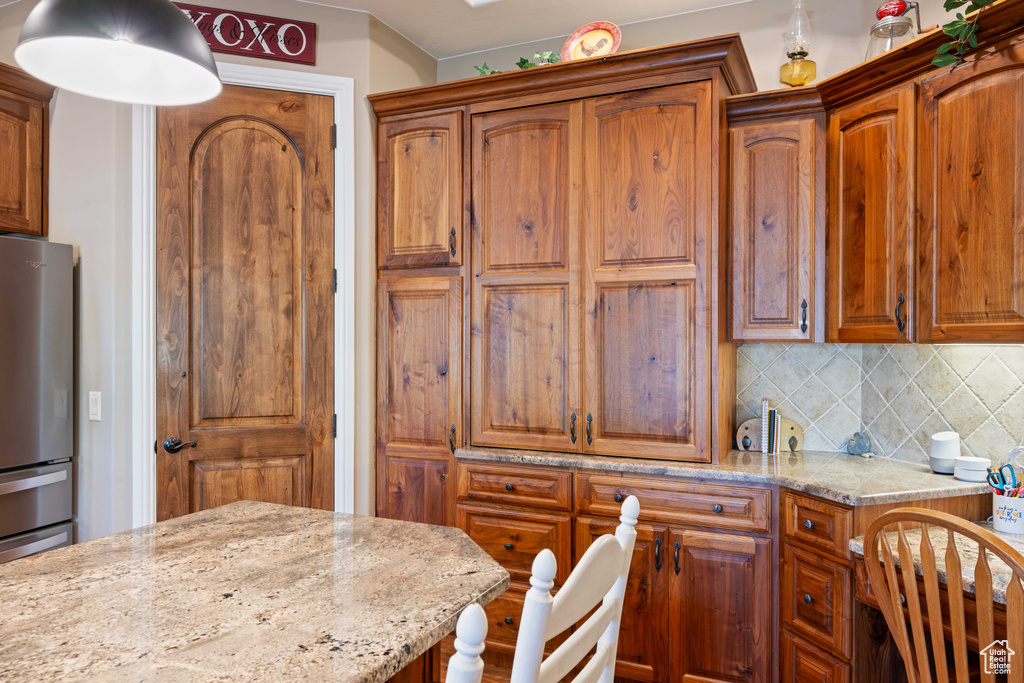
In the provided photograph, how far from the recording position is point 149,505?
260 centimetres

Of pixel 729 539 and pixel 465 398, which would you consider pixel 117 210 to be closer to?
pixel 465 398

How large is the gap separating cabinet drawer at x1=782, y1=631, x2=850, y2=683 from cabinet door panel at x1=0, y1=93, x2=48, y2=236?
11.4ft

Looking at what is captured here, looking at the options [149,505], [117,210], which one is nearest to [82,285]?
[117,210]

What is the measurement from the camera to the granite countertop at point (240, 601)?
894 millimetres

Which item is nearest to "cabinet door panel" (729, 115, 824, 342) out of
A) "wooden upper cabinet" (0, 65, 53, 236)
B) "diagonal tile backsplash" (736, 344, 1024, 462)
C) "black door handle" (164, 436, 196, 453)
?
"diagonal tile backsplash" (736, 344, 1024, 462)

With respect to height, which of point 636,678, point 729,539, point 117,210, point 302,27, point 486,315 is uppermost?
point 302,27

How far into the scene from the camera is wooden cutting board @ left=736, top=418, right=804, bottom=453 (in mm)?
2715

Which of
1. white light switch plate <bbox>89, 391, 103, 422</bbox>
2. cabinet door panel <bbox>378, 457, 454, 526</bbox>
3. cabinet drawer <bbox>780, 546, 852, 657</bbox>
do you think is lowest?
cabinet drawer <bbox>780, 546, 852, 657</bbox>

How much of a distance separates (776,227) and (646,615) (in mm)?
1614

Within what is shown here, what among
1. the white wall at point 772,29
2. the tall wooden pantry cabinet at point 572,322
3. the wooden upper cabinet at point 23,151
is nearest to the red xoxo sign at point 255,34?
the tall wooden pantry cabinet at point 572,322

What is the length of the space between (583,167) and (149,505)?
7.55 ft

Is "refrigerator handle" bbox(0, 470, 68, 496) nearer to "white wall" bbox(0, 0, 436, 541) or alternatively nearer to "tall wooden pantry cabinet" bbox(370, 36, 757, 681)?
"white wall" bbox(0, 0, 436, 541)

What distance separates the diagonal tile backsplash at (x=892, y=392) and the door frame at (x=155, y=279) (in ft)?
5.93

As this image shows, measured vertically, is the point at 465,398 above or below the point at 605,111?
below
